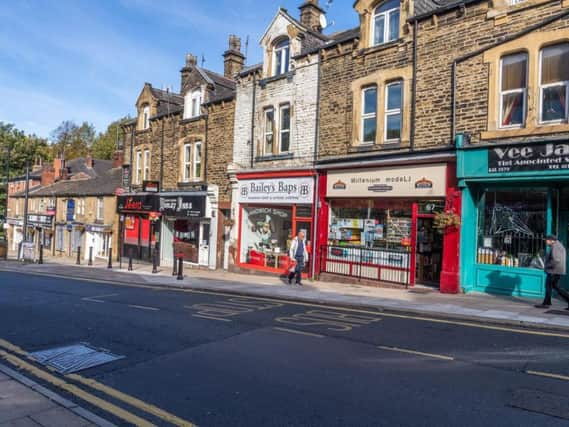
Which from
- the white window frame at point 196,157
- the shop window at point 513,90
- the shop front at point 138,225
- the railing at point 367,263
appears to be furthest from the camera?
the shop front at point 138,225

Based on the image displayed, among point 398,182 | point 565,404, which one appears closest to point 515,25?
point 398,182

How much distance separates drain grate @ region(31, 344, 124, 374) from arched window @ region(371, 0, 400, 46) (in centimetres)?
1271

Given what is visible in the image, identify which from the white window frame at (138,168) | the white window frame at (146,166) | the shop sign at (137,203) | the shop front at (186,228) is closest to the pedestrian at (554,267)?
the shop front at (186,228)

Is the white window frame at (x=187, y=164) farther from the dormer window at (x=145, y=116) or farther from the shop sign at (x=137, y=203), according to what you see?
the dormer window at (x=145, y=116)

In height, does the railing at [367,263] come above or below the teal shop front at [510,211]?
below

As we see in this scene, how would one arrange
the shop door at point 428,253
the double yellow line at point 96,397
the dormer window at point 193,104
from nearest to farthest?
1. the double yellow line at point 96,397
2. the shop door at point 428,253
3. the dormer window at point 193,104

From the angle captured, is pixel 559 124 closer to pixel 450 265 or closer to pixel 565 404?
pixel 450 265

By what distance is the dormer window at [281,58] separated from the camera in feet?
60.2

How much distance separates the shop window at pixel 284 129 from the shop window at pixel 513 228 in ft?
26.5

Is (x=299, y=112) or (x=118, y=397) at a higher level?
(x=299, y=112)

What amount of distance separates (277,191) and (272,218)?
1.47 m

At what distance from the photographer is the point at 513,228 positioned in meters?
12.0

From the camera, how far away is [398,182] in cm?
1377

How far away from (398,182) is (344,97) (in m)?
3.97
